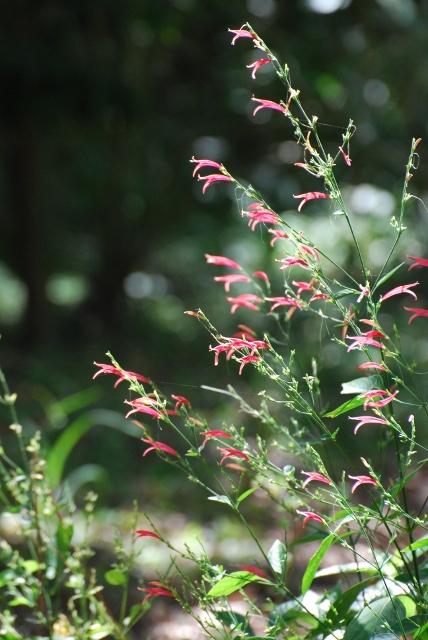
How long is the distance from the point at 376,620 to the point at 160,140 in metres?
3.27

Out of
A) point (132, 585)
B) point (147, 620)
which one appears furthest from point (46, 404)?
point (147, 620)

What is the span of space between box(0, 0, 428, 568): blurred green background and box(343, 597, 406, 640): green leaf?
1.94 metres

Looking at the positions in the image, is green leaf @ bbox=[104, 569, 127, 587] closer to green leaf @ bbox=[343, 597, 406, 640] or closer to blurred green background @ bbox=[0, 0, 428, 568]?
green leaf @ bbox=[343, 597, 406, 640]

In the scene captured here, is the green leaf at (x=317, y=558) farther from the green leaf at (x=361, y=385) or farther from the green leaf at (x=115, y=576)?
the green leaf at (x=115, y=576)

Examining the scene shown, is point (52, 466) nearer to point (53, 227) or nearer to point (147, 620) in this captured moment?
point (147, 620)

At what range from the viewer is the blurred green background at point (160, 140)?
321 cm

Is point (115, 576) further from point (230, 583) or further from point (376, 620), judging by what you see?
point (376, 620)

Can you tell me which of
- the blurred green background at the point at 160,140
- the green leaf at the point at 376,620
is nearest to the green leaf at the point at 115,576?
the green leaf at the point at 376,620

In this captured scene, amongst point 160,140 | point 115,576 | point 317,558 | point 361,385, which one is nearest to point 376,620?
point 317,558

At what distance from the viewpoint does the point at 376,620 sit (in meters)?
0.75

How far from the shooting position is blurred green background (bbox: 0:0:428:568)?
321cm

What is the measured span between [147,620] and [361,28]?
127 inches

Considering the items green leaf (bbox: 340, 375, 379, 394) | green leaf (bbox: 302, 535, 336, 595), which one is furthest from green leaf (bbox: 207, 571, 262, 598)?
green leaf (bbox: 340, 375, 379, 394)

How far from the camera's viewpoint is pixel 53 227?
14.8 ft
